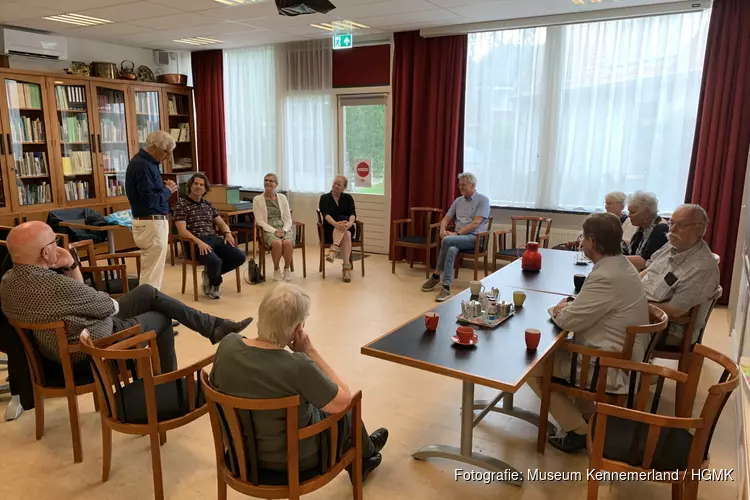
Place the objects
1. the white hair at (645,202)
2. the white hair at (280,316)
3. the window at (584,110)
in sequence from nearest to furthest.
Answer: the white hair at (280,316) < the white hair at (645,202) < the window at (584,110)

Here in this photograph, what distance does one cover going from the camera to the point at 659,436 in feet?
6.17

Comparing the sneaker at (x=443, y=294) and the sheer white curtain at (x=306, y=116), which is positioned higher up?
the sheer white curtain at (x=306, y=116)

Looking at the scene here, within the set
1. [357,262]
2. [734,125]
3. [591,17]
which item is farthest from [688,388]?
[357,262]


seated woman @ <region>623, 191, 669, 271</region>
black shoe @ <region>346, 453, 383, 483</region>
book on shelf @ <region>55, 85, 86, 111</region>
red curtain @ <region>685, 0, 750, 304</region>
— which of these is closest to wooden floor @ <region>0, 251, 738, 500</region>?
black shoe @ <region>346, 453, 383, 483</region>

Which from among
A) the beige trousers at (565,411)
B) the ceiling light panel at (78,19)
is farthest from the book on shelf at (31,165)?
the beige trousers at (565,411)

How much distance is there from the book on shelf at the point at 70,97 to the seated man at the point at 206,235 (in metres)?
2.29

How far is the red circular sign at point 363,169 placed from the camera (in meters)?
6.89

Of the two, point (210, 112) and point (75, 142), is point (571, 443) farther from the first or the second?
point (210, 112)

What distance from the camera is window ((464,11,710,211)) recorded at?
497 centimetres

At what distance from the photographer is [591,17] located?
5.02m

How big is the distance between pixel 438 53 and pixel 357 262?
2.53 m

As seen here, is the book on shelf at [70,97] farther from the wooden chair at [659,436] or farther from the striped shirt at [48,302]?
the wooden chair at [659,436]

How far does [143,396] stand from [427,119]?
15.5 feet

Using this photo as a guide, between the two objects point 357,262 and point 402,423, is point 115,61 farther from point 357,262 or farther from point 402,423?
point 402,423
